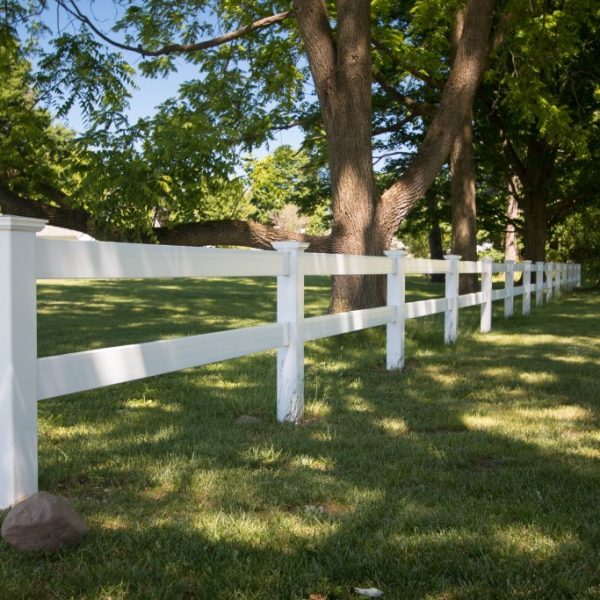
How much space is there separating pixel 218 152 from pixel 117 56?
2.77m

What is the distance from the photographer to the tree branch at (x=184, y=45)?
12.9 m

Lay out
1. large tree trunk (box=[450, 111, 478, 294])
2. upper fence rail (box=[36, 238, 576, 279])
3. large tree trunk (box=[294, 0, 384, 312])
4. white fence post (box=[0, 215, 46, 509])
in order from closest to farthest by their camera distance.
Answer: white fence post (box=[0, 215, 46, 509]) < upper fence rail (box=[36, 238, 576, 279]) < large tree trunk (box=[294, 0, 384, 312]) < large tree trunk (box=[450, 111, 478, 294])

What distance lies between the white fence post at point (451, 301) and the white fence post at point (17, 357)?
804 cm

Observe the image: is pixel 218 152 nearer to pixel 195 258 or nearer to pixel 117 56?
pixel 117 56

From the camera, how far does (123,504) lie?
3.78 m

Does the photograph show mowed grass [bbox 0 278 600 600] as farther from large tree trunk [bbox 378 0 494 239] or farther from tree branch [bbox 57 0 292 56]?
tree branch [bbox 57 0 292 56]

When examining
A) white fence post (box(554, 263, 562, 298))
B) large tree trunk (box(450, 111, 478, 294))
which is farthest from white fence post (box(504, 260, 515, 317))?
white fence post (box(554, 263, 562, 298))

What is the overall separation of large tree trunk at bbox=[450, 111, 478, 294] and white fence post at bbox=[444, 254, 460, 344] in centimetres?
824

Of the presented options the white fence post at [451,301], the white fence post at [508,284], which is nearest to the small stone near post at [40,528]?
the white fence post at [451,301]

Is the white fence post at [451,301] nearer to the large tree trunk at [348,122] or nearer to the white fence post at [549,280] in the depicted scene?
the large tree trunk at [348,122]

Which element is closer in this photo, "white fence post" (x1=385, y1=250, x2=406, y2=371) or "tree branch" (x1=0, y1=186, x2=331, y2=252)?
"white fence post" (x1=385, y1=250, x2=406, y2=371)

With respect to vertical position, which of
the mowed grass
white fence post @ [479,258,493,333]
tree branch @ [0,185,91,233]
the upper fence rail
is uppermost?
tree branch @ [0,185,91,233]

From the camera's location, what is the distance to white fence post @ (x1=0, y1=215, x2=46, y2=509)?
345 centimetres

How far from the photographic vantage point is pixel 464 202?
64.4 ft
